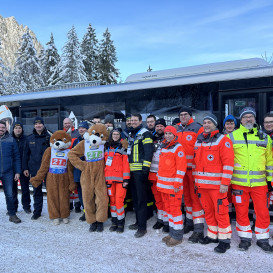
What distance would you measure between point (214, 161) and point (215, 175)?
7.8 inches

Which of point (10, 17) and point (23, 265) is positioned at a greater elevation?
point (10, 17)

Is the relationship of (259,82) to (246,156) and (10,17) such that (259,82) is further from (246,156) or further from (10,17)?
(10,17)

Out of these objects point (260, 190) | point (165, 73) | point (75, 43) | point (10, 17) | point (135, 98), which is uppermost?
point (10, 17)

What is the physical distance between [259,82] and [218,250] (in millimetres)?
3090

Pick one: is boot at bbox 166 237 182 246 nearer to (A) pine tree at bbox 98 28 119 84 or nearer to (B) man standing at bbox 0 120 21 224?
(B) man standing at bbox 0 120 21 224

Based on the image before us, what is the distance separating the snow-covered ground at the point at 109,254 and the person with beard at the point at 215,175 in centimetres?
36

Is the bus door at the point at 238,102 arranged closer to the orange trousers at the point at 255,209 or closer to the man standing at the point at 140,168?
the orange trousers at the point at 255,209

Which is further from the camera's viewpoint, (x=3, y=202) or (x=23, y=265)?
(x=3, y=202)

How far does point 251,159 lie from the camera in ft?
11.8

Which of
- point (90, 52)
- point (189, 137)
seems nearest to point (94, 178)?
point (189, 137)

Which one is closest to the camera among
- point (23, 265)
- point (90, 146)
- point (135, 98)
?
point (23, 265)

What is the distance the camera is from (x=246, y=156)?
3627mm

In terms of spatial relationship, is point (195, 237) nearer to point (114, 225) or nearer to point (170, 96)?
point (114, 225)

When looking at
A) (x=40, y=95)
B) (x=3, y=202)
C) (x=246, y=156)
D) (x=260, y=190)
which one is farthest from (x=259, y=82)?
(x=3, y=202)
